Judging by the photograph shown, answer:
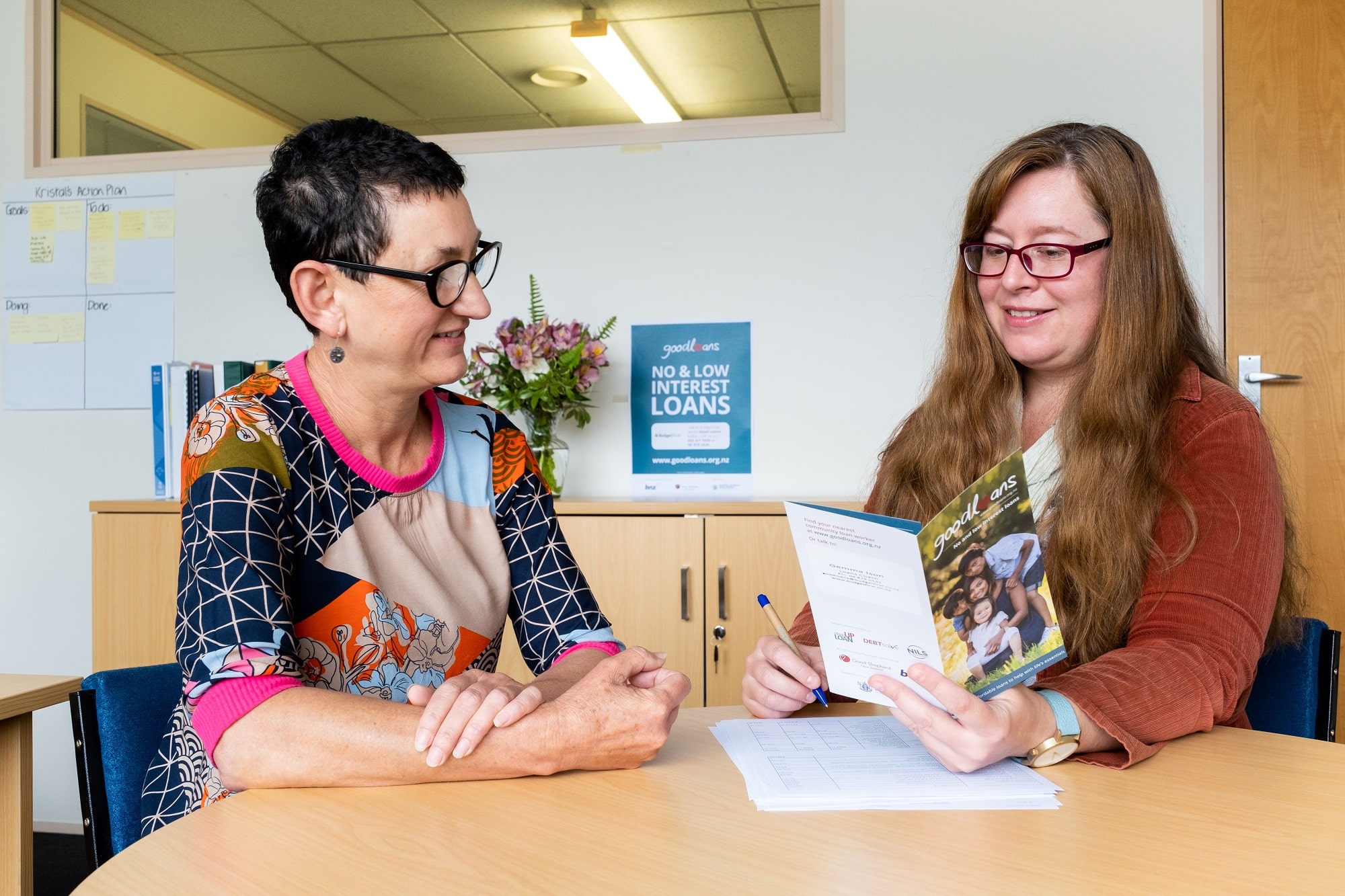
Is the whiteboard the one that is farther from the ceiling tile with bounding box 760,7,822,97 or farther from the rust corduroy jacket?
the rust corduroy jacket

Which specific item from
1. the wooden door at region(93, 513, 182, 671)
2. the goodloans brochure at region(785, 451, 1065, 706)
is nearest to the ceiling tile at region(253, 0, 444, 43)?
the wooden door at region(93, 513, 182, 671)

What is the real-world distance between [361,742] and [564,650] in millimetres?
469

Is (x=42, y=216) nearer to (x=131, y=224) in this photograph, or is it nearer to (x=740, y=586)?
(x=131, y=224)

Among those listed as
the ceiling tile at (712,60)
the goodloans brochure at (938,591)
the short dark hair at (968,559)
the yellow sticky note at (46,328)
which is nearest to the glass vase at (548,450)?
the ceiling tile at (712,60)

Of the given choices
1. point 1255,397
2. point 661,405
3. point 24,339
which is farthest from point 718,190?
point 24,339

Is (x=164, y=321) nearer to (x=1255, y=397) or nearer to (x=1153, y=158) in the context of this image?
(x=1153, y=158)

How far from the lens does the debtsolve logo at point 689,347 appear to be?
302 centimetres

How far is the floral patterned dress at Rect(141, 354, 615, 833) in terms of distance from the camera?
113cm

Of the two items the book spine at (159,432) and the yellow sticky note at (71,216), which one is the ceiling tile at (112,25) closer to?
the yellow sticky note at (71,216)

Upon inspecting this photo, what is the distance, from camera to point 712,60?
3.04 metres

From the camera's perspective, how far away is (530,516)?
1.55 metres

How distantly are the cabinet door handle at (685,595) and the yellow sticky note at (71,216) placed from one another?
7.37 feet

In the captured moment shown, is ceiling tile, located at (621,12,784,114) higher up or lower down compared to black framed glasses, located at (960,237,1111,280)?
higher up

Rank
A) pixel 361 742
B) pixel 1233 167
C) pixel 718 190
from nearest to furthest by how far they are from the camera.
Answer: pixel 361 742 → pixel 1233 167 → pixel 718 190
